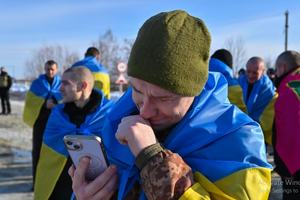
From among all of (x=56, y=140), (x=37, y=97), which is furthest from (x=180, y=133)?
(x=37, y=97)

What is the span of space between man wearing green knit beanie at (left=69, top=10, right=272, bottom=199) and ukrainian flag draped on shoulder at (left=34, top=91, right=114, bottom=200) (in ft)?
6.18

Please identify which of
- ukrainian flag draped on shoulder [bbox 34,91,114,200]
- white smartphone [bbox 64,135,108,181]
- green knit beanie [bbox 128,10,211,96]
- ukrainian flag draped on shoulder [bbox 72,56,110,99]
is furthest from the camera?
ukrainian flag draped on shoulder [bbox 72,56,110,99]

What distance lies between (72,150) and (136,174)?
33 cm

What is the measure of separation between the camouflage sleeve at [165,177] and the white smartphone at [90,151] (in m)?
0.30

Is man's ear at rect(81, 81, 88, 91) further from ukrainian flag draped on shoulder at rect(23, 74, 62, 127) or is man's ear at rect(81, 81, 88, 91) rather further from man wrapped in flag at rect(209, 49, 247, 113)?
ukrainian flag draped on shoulder at rect(23, 74, 62, 127)

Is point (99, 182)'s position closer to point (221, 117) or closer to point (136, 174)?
point (136, 174)

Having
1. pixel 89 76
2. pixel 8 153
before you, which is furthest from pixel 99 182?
pixel 8 153

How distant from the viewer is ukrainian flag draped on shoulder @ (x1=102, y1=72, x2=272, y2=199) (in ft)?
3.76

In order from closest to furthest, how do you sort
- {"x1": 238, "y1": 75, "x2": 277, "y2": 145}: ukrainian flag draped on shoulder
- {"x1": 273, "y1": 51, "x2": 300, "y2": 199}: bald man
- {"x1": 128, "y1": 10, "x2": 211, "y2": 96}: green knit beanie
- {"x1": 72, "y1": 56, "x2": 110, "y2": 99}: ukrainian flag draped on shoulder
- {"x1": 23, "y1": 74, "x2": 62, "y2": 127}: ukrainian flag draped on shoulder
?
{"x1": 128, "y1": 10, "x2": 211, "y2": 96}: green knit beanie → {"x1": 273, "y1": 51, "x2": 300, "y2": 199}: bald man → {"x1": 238, "y1": 75, "x2": 277, "y2": 145}: ukrainian flag draped on shoulder → {"x1": 72, "y1": 56, "x2": 110, "y2": 99}: ukrainian flag draped on shoulder → {"x1": 23, "y1": 74, "x2": 62, "y2": 127}: ukrainian flag draped on shoulder

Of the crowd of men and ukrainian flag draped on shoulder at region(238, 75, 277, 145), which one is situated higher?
the crowd of men

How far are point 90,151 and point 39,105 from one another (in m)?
4.23

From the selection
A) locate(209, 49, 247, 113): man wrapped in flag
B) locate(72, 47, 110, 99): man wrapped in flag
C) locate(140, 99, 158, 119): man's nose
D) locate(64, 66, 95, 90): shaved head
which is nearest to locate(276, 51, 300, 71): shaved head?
locate(209, 49, 247, 113): man wrapped in flag

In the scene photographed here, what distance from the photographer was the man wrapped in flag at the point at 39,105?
5.05 metres

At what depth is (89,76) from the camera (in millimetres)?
3381
